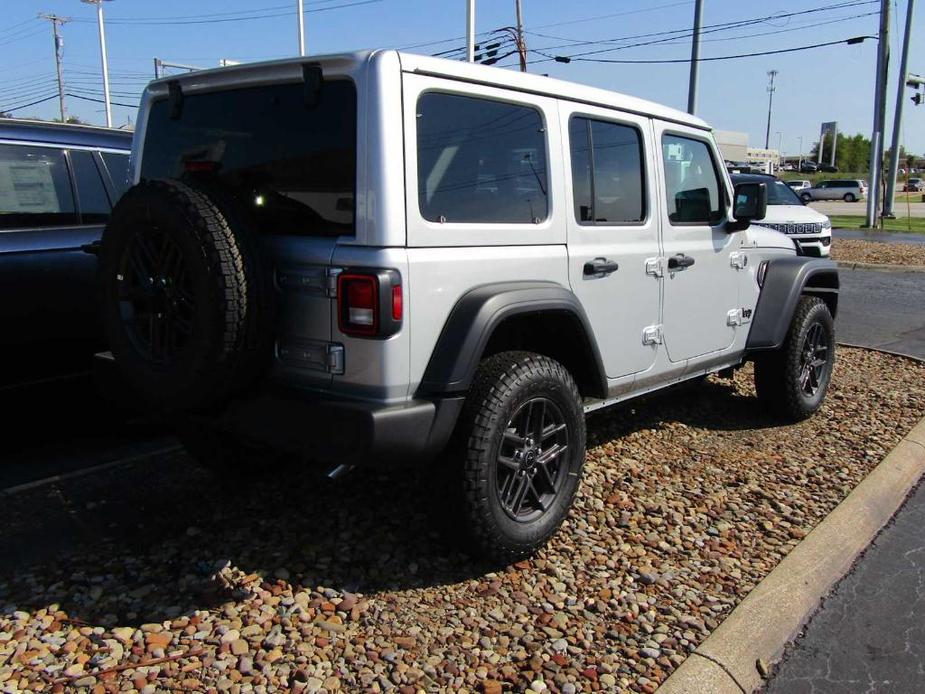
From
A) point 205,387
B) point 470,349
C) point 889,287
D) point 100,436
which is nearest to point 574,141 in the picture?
point 470,349

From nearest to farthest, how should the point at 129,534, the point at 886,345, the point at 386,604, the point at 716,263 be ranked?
the point at 386,604 → the point at 129,534 → the point at 716,263 → the point at 886,345

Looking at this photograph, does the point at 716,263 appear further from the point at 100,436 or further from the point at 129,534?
the point at 100,436

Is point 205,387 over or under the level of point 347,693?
over

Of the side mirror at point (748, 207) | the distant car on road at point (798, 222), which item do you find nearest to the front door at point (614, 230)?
the side mirror at point (748, 207)

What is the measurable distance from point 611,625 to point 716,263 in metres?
2.40

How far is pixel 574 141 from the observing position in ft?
11.9

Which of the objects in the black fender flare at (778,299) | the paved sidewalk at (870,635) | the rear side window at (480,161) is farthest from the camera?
the black fender flare at (778,299)

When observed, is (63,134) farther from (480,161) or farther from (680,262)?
(680,262)

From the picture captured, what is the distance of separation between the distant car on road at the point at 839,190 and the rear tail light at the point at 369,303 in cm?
5402

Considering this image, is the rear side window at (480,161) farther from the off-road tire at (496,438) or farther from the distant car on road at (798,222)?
the distant car on road at (798,222)

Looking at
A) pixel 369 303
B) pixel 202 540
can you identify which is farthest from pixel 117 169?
pixel 369 303

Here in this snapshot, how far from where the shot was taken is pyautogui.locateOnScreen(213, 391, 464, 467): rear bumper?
8.98 feet

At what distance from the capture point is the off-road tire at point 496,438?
3.00 metres

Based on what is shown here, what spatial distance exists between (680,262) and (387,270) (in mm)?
2045
